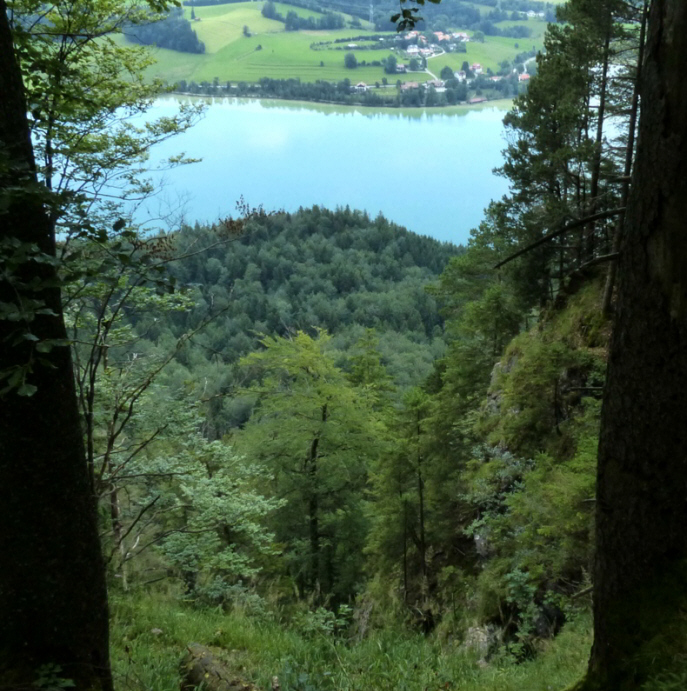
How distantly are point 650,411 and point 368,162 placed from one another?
99468 mm

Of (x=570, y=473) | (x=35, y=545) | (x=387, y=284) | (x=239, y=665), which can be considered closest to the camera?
(x=35, y=545)

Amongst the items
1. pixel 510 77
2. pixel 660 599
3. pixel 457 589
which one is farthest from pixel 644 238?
pixel 510 77

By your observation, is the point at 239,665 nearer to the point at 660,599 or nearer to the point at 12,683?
the point at 12,683

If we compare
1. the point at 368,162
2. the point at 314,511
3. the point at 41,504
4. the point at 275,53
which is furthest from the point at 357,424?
the point at 275,53

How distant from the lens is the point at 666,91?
192 cm

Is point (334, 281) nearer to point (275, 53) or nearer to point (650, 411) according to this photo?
point (275, 53)

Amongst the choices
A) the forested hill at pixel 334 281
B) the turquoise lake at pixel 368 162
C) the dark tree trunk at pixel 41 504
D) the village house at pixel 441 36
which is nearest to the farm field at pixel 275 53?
the turquoise lake at pixel 368 162

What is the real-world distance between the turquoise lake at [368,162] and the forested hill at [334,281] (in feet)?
12.1

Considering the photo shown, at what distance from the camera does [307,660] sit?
4027mm

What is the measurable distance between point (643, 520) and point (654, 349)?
0.64 m

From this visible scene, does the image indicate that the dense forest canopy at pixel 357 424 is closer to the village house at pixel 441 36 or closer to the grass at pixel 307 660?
the grass at pixel 307 660

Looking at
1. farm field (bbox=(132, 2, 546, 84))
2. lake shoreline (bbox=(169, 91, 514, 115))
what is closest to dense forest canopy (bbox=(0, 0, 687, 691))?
lake shoreline (bbox=(169, 91, 514, 115))

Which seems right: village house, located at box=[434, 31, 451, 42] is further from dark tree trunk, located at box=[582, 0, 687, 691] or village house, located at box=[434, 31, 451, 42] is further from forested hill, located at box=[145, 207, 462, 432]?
dark tree trunk, located at box=[582, 0, 687, 691]

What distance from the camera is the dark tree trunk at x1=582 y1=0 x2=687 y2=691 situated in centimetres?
195
